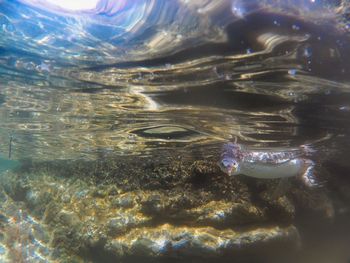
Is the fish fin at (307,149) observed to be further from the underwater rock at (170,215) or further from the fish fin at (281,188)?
the underwater rock at (170,215)

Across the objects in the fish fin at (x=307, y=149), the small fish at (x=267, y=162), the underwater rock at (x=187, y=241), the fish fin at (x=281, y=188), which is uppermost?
the fish fin at (x=307, y=149)

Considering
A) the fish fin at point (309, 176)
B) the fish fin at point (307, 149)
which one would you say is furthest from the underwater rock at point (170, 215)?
the fish fin at point (307, 149)

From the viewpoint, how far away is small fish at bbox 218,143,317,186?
45.8 ft

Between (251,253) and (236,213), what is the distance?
162 cm

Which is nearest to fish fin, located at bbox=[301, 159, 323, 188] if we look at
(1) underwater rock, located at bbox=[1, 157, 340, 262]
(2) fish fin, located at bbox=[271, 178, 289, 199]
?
(1) underwater rock, located at bbox=[1, 157, 340, 262]

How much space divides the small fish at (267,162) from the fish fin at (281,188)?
302 millimetres

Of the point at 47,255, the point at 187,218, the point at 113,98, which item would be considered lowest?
the point at 47,255

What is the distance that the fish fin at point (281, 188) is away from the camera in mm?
14188

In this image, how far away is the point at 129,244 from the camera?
1237 centimetres

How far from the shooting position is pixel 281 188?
14.7m

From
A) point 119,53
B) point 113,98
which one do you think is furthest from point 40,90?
point 119,53

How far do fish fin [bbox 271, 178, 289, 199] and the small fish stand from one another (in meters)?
0.30

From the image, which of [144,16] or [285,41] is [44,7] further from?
[285,41]

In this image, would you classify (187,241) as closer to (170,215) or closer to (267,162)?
(170,215)
